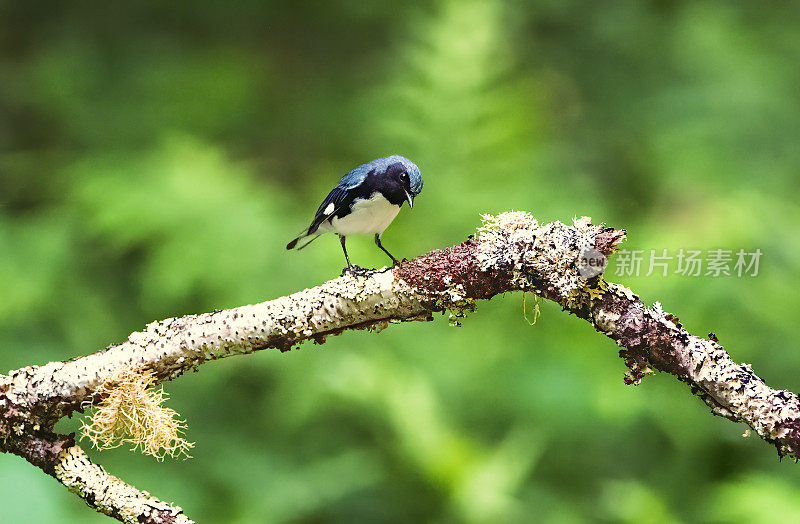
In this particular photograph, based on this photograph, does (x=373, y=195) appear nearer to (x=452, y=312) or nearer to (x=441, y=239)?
(x=452, y=312)

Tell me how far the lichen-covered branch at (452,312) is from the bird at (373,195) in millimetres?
219

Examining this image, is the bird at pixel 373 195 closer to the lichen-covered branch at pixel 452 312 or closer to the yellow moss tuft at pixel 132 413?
the lichen-covered branch at pixel 452 312

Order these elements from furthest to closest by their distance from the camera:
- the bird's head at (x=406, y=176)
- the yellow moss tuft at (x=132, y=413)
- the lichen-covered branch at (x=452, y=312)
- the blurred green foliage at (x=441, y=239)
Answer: the blurred green foliage at (x=441, y=239), the bird's head at (x=406, y=176), the yellow moss tuft at (x=132, y=413), the lichen-covered branch at (x=452, y=312)

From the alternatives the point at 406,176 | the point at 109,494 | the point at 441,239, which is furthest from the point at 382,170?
the point at 441,239

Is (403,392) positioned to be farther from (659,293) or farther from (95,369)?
(95,369)

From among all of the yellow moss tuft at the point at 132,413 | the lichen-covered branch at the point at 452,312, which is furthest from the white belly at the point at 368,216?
the yellow moss tuft at the point at 132,413

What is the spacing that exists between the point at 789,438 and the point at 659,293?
1.81m

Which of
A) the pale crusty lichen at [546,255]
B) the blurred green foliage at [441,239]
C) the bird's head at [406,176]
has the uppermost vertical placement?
the blurred green foliage at [441,239]

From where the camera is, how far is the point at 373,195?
4.44ft

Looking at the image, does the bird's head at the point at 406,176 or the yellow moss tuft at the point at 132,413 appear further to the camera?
the bird's head at the point at 406,176

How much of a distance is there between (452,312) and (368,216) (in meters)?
0.36

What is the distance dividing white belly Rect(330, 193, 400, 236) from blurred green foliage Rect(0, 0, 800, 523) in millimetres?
1014

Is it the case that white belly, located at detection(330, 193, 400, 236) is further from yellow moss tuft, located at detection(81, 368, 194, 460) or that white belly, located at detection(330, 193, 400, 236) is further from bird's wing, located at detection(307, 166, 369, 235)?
yellow moss tuft, located at detection(81, 368, 194, 460)

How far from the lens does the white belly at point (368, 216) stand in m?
1.36
